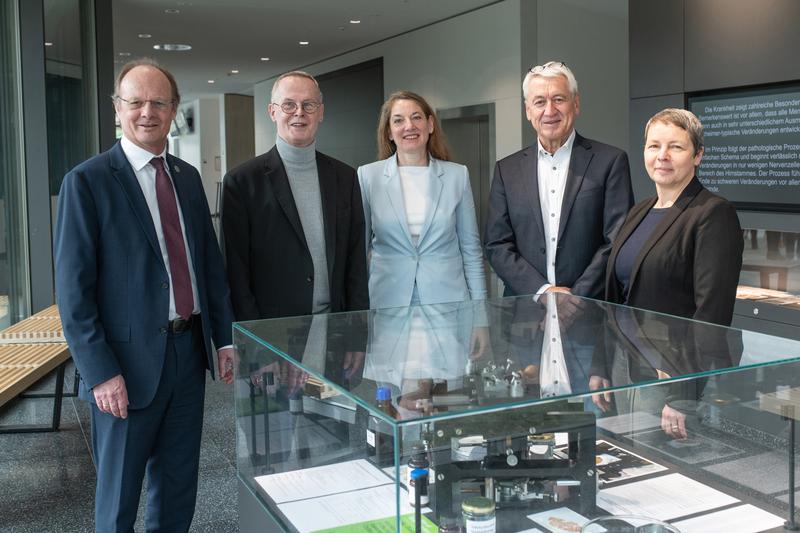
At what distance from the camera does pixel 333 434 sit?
1.60 meters

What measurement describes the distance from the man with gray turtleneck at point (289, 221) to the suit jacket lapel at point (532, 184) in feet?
2.27

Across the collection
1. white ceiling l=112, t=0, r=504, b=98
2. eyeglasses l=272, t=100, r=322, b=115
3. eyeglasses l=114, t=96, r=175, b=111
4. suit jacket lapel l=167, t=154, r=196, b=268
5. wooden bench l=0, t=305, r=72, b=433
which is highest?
white ceiling l=112, t=0, r=504, b=98

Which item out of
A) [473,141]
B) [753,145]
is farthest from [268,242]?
[473,141]

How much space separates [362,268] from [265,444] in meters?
1.32

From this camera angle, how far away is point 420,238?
129 inches

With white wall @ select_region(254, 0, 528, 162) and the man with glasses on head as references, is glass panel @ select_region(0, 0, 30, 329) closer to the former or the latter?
the man with glasses on head

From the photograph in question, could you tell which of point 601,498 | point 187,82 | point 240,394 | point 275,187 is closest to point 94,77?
point 275,187

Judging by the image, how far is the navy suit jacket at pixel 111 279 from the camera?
2338 mm

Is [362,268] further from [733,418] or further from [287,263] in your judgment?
[733,418]

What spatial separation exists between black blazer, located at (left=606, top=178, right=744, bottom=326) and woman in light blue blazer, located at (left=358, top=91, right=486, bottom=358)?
0.86 m

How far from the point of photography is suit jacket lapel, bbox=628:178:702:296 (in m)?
2.59

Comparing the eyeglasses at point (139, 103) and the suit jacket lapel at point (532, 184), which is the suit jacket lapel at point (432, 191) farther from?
the eyeglasses at point (139, 103)

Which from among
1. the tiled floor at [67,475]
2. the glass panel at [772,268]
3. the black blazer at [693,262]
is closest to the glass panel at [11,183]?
the tiled floor at [67,475]

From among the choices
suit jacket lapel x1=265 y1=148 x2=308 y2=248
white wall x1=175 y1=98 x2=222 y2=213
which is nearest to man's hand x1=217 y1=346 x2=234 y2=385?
suit jacket lapel x1=265 y1=148 x2=308 y2=248
